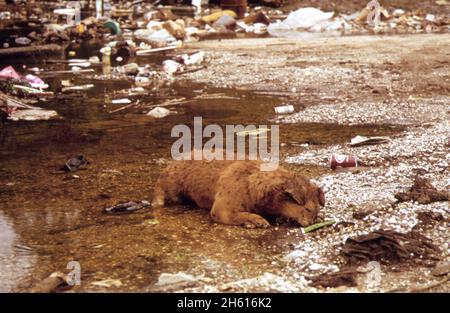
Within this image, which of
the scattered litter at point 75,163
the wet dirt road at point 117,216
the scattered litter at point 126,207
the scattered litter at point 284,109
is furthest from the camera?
the scattered litter at point 284,109

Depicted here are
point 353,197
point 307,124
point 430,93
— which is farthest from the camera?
point 430,93

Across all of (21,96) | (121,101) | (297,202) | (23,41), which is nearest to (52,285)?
(297,202)

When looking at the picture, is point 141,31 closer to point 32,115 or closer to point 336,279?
point 32,115

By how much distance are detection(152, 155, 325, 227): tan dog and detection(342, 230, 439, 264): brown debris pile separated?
0.53 metres

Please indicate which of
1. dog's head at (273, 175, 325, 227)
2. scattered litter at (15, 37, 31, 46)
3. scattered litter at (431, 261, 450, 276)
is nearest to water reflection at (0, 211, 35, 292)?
dog's head at (273, 175, 325, 227)

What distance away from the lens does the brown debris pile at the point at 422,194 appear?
4801mm

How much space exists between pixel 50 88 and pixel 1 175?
518 centimetres

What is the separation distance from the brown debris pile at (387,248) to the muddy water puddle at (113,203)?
17.9 inches

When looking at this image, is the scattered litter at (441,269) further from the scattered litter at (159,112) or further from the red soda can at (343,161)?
the scattered litter at (159,112)

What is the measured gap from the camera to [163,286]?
3.63 m

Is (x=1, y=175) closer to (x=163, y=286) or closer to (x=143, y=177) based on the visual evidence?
(x=143, y=177)

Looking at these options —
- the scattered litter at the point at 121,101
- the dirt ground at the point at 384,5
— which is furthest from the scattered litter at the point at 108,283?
the dirt ground at the point at 384,5

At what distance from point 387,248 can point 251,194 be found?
43.4 inches
